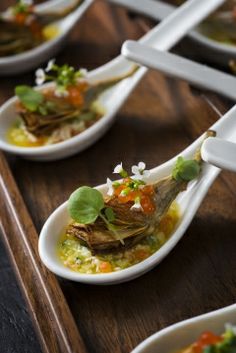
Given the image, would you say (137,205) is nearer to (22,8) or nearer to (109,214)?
(109,214)

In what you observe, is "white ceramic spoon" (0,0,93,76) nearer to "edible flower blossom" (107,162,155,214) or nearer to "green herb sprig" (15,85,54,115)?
"green herb sprig" (15,85,54,115)

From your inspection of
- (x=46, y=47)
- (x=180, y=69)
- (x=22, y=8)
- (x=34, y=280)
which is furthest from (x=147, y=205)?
(x=22, y=8)

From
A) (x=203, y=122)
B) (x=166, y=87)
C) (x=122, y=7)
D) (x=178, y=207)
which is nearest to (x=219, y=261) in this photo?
(x=178, y=207)

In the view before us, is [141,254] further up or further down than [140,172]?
further down

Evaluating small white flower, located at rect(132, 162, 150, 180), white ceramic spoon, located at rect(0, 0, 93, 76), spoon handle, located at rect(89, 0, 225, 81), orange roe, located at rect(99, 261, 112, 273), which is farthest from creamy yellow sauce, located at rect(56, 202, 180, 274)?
white ceramic spoon, located at rect(0, 0, 93, 76)

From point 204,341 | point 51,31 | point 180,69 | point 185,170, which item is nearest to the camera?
point 204,341

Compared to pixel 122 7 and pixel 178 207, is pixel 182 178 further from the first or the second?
pixel 122 7
